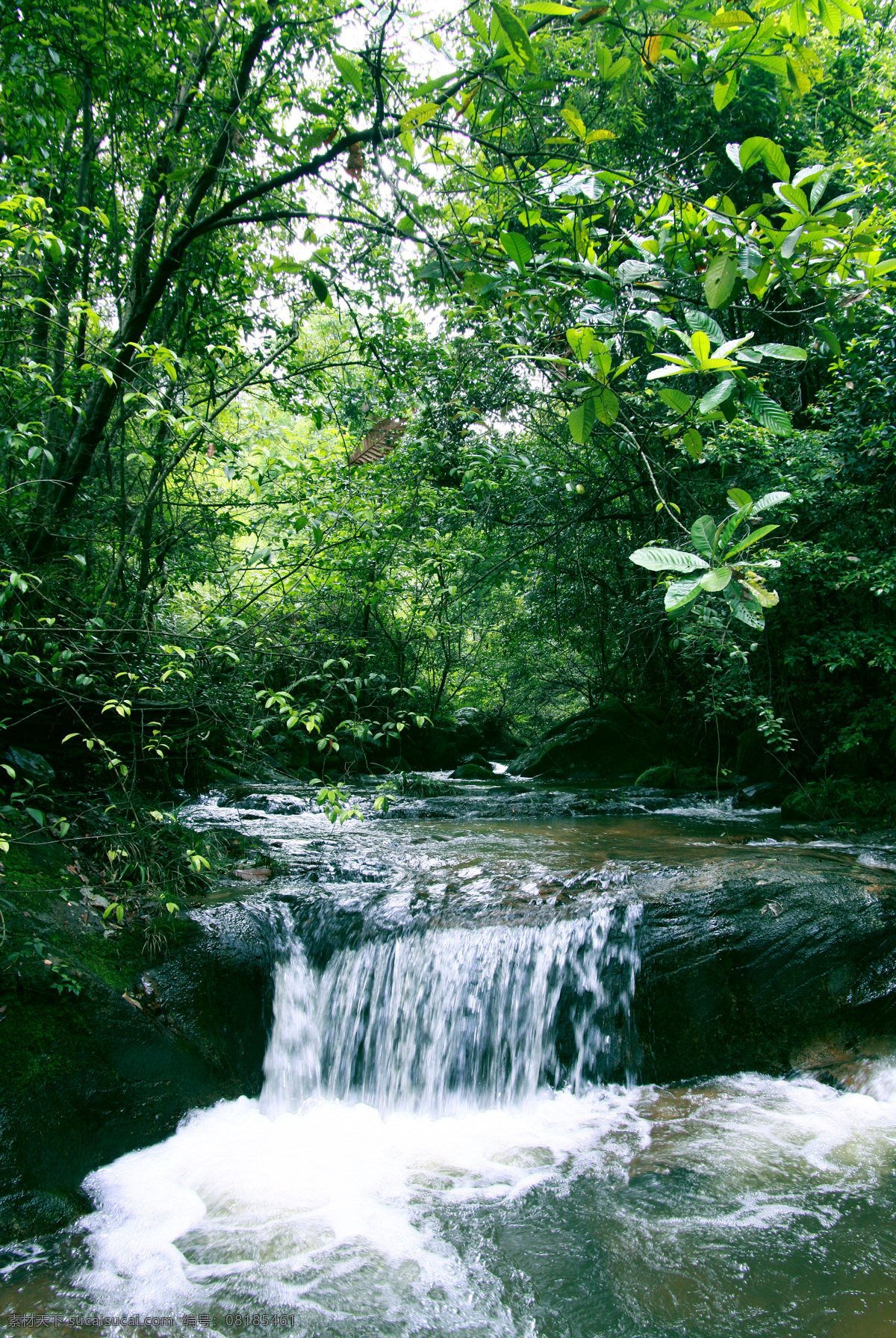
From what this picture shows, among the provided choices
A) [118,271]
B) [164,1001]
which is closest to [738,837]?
[164,1001]

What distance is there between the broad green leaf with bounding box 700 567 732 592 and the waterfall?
4048 mm

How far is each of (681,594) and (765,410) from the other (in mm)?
599

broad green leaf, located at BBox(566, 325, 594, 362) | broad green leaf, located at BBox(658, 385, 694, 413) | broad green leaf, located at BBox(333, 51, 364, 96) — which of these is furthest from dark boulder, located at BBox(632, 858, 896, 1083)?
broad green leaf, located at BBox(333, 51, 364, 96)

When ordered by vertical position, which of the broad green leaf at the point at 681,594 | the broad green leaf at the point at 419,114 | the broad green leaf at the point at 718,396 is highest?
the broad green leaf at the point at 419,114

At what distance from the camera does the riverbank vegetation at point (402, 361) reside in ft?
5.93

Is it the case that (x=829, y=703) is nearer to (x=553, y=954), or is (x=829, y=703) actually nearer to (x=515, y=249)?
(x=553, y=954)

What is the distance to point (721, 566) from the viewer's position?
1.38 m

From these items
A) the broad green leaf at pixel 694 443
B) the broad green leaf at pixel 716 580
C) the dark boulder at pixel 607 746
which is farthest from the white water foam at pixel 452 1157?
the dark boulder at pixel 607 746

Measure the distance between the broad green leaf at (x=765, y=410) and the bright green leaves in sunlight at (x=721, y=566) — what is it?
209mm

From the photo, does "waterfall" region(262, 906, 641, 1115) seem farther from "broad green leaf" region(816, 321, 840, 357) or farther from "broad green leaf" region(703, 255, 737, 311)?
"broad green leaf" region(703, 255, 737, 311)

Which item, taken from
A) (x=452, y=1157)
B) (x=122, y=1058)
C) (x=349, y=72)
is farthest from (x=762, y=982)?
(x=349, y=72)

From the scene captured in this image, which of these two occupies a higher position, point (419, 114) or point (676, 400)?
point (419, 114)

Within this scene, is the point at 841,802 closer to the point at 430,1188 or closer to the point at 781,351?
the point at 430,1188

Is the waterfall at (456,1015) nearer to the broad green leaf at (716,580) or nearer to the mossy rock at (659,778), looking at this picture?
the broad green leaf at (716,580)
